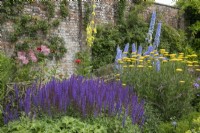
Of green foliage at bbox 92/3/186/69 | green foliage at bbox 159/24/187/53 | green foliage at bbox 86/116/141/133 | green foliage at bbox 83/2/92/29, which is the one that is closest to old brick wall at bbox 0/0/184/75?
green foliage at bbox 83/2/92/29

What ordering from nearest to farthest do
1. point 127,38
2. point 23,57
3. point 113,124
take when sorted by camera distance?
1. point 113,124
2. point 23,57
3. point 127,38

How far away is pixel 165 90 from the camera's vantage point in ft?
15.6

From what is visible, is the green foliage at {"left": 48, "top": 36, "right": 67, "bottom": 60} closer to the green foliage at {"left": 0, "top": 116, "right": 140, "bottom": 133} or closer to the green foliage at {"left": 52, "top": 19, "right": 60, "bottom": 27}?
the green foliage at {"left": 52, "top": 19, "right": 60, "bottom": 27}

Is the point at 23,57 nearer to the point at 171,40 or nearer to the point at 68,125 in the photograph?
the point at 68,125

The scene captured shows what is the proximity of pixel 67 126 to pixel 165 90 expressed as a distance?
2.02 meters

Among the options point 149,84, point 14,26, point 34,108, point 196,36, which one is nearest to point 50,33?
point 14,26

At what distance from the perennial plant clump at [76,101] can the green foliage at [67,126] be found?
0.31 ft

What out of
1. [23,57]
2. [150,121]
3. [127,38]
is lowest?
[150,121]

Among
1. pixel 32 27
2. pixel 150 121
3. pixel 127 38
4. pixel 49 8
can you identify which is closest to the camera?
pixel 150 121

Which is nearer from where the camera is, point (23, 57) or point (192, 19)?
point (23, 57)

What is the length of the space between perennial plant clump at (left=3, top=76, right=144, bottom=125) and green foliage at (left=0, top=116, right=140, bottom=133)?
0.09m

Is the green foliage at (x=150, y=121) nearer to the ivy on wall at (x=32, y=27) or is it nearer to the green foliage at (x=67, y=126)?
the green foliage at (x=67, y=126)

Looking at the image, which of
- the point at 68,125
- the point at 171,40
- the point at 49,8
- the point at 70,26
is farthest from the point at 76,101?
the point at 171,40

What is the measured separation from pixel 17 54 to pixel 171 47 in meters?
6.28
